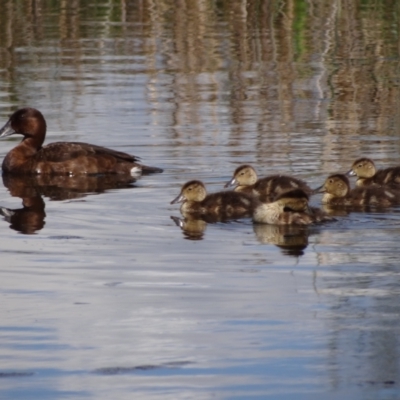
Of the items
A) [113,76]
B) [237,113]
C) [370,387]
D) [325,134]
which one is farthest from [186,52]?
[370,387]

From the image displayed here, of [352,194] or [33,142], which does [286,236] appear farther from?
[33,142]

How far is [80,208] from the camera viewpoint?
8672mm

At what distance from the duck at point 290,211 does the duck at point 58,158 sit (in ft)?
7.03

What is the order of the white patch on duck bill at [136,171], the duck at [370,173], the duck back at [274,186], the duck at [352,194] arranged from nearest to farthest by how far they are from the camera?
the duck at [352,194] < the duck back at [274,186] < the duck at [370,173] < the white patch on duck bill at [136,171]

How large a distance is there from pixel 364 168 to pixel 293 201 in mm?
1409

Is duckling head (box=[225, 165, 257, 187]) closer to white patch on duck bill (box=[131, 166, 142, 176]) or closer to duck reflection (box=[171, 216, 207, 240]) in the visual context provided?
duck reflection (box=[171, 216, 207, 240])

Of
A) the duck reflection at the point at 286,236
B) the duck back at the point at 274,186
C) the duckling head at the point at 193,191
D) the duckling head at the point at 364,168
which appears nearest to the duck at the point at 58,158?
the duck back at the point at 274,186

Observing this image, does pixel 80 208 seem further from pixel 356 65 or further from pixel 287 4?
pixel 287 4

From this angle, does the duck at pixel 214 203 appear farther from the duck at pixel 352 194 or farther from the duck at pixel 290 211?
the duck at pixel 352 194

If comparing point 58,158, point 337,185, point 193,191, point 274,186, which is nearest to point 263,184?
point 274,186

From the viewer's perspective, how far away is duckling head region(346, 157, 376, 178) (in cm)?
922

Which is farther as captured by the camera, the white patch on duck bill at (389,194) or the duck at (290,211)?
the white patch on duck bill at (389,194)

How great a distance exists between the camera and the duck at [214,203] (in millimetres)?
8398

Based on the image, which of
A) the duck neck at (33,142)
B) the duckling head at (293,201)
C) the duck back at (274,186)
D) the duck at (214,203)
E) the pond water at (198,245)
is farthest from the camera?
the duck neck at (33,142)
